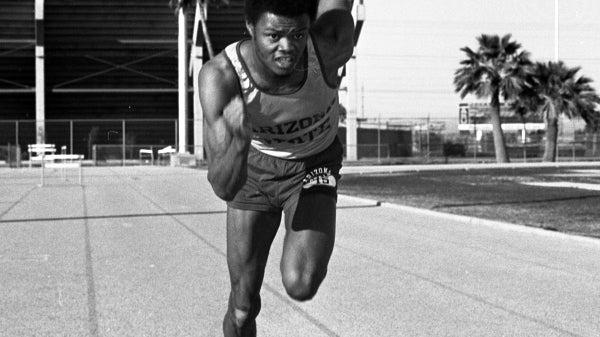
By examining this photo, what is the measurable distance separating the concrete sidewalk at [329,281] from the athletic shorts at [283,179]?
2323 millimetres

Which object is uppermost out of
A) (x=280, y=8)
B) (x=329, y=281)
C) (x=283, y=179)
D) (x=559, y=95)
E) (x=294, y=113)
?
(x=559, y=95)

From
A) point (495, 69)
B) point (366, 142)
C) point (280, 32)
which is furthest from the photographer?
point (366, 142)

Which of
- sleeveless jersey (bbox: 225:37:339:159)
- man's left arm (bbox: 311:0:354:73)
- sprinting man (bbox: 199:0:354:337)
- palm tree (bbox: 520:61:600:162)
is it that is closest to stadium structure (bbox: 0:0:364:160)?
palm tree (bbox: 520:61:600:162)

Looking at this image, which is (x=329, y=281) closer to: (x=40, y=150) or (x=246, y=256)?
(x=246, y=256)

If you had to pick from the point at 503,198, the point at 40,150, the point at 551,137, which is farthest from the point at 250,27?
the point at 551,137

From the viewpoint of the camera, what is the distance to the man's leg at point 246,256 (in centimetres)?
462

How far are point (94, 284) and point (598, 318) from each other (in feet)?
15.2

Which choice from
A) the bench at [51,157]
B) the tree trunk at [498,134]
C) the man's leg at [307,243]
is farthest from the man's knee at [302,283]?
the tree trunk at [498,134]

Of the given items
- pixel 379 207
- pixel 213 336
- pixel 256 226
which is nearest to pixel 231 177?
pixel 256 226

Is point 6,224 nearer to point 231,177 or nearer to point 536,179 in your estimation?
point 231,177

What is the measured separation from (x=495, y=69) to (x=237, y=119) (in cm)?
4972

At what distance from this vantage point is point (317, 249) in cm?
429

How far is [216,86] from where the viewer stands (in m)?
3.93

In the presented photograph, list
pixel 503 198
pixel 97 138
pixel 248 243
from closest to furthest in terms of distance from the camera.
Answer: pixel 248 243
pixel 503 198
pixel 97 138
